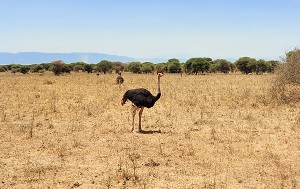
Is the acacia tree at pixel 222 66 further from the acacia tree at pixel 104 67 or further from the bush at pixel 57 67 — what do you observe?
the bush at pixel 57 67

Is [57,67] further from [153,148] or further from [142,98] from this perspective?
[153,148]

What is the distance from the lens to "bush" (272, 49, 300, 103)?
65.1 feet

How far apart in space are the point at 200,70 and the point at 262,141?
61122 millimetres

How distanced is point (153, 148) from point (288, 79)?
13169 millimetres

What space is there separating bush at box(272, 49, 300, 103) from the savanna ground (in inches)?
98.3

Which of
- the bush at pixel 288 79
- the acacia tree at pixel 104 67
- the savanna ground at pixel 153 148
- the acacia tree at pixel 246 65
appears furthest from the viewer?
the acacia tree at pixel 104 67

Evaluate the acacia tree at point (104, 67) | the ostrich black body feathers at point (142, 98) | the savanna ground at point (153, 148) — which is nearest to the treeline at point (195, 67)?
the acacia tree at point (104, 67)

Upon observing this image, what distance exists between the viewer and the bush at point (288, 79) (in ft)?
65.1

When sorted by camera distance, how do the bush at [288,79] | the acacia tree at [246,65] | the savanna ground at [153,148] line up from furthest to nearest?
the acacia tree at [246,65] < the bush at [288,79] < the savanna ground at [153,148]

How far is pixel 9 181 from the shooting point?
767 centimetres

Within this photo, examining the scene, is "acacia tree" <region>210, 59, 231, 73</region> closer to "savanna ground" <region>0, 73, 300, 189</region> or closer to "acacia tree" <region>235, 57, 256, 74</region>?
"acacia tree" <region>235, 57, 256, 74</region>

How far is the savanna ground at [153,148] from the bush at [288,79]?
2.50 meters

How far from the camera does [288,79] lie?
67.7ft

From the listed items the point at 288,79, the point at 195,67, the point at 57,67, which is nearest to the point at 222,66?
the point at 195,67
